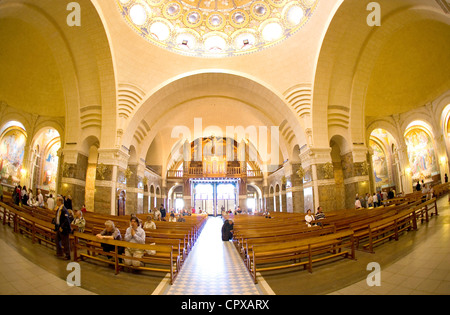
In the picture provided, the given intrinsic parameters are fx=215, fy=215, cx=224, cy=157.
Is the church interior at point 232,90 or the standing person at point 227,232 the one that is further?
the church interior at point 232,90

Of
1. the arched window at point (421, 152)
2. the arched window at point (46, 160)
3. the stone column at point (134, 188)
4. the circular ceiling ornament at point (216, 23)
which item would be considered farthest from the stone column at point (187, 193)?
the arched window at point (421, 152)

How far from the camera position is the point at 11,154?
55.1ft

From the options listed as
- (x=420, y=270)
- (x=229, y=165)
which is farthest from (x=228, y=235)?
(x=229, y=165)

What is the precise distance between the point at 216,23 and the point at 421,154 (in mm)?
19552

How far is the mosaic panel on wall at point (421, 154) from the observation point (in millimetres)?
17062

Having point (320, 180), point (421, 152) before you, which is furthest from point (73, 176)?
point (421, 152)

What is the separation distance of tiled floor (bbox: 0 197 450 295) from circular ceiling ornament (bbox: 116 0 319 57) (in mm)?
12751

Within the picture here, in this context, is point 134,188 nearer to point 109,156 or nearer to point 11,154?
point 109,156

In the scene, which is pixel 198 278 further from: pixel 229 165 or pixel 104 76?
pixel 229 165

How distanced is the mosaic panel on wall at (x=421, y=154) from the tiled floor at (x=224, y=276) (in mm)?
16592

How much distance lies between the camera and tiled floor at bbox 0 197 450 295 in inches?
113

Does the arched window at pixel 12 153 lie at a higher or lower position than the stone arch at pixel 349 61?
lower

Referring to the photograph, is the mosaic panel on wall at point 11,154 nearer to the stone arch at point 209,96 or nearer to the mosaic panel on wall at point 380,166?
the stone arch at point 209,96
